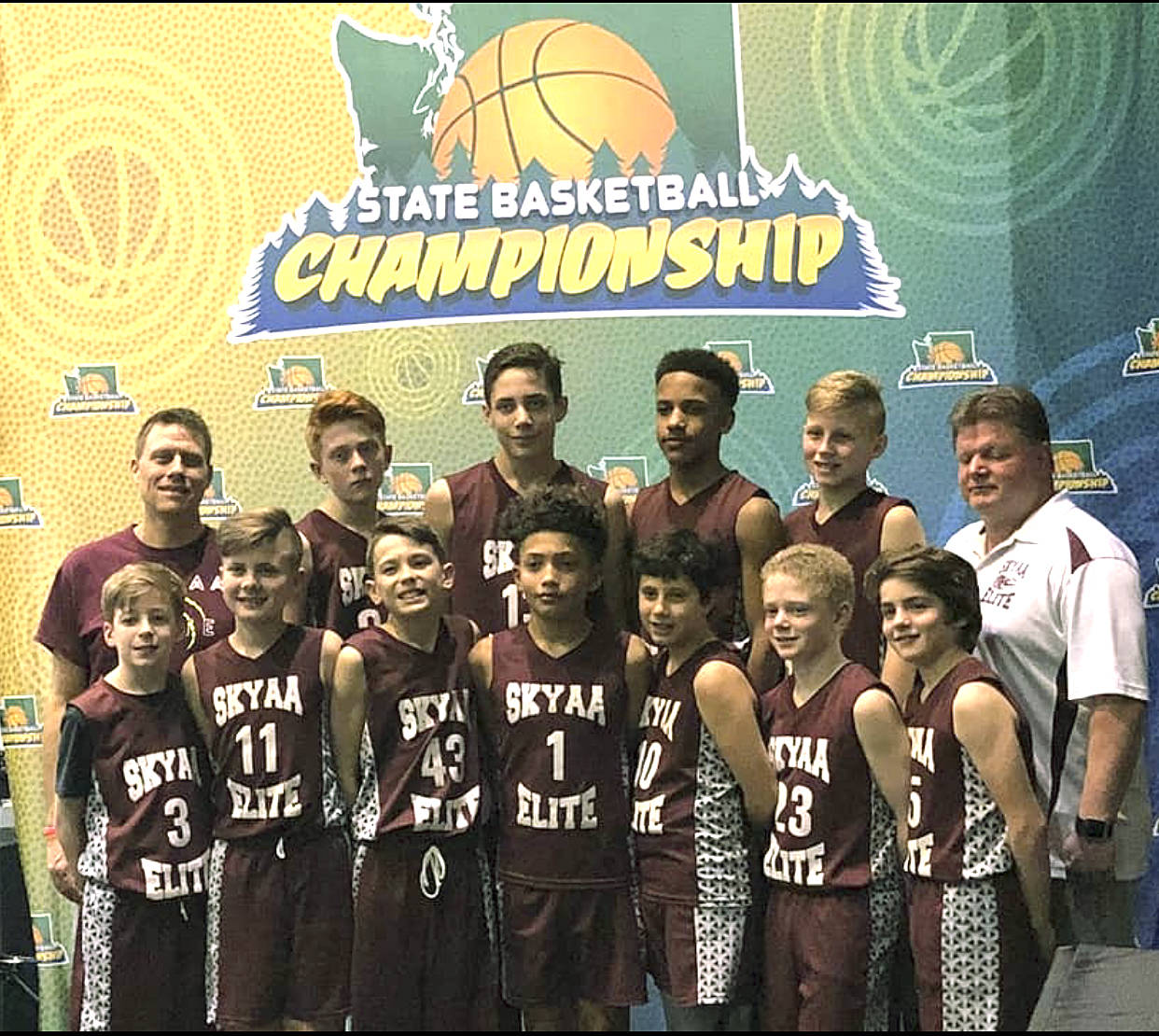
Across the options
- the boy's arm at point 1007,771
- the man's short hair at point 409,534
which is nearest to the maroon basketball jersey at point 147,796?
the man's short hair at point 409,534

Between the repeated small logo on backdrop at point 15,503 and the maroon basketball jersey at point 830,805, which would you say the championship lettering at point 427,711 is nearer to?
the maroon basketball jersey at point 830,805

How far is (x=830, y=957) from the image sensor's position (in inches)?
144

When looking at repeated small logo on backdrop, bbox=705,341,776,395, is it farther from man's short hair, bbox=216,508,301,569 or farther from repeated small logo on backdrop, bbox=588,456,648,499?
man's short hair, bbox=216,508,301,569

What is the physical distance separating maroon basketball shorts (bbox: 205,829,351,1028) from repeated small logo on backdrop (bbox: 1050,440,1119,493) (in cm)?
212

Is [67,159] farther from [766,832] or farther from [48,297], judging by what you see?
[766,832]

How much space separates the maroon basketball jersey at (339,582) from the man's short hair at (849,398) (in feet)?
3.47

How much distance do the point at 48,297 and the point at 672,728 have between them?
2.33m

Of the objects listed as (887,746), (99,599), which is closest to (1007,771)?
(887,746)

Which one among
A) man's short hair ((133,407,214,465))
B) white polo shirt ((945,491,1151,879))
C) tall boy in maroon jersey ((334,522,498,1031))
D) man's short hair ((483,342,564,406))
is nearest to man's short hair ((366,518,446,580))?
tall boy in maroon jersey ((334,522,498,1031))

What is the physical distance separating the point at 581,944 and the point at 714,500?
0.98 metres

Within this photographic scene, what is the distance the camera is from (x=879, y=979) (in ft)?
12.2

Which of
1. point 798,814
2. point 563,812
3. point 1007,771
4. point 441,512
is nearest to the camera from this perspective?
point 1007,771

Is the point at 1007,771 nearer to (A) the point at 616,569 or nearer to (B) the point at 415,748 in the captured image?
(A) the point at 616,569

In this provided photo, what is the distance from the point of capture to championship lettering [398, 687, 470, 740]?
3850mm
